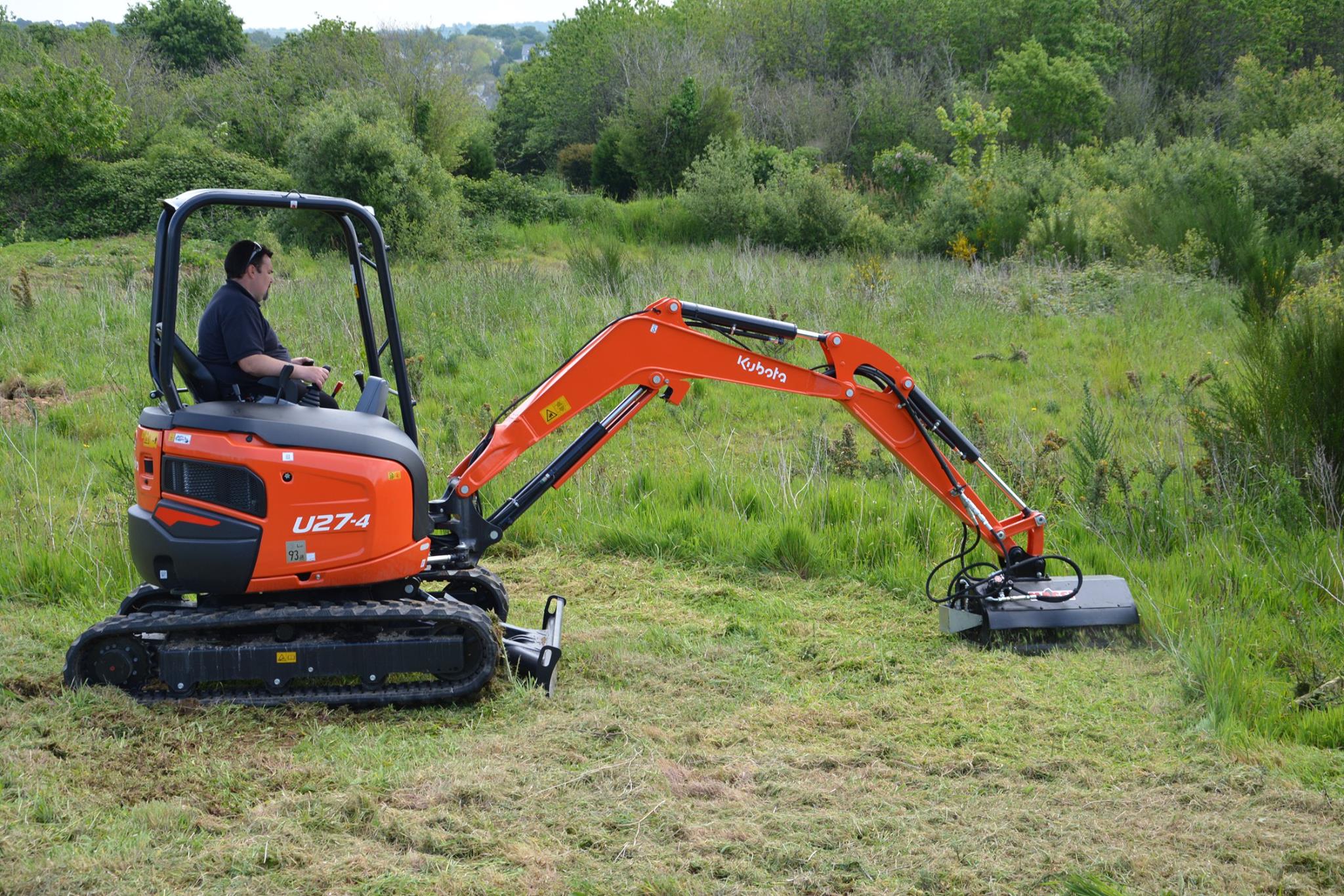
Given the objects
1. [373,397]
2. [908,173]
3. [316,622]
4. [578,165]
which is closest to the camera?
[316,622]

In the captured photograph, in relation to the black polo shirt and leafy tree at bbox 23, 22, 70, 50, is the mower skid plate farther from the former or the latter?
leafy tree at bbox 23, 22, 70, 50

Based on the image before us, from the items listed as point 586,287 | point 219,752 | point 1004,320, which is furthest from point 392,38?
point 219,752

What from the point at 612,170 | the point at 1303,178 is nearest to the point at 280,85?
the point at 612,170

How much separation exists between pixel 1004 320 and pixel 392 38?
99.5 ft

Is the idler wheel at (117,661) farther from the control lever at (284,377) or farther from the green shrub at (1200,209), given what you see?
the green shrub at (1200,209)

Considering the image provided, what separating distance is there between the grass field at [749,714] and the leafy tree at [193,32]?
3707cm

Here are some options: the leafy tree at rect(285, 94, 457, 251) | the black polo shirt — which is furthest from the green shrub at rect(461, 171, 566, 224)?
the black polo shirt

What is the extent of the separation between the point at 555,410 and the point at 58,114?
2552 cm

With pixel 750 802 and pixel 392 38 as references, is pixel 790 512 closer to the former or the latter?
pixel 750 802

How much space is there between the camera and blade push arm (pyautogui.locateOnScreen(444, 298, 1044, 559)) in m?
5.54

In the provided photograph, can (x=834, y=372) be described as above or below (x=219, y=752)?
above

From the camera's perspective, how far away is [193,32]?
42.5m

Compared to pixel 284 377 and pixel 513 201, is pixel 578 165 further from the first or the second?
pixel 284 377

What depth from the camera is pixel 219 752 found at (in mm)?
4613
